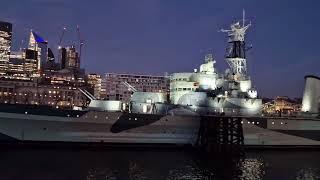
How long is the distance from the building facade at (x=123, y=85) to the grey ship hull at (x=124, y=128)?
8.27 metres

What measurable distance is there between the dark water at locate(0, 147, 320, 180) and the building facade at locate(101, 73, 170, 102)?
10353 millimetres

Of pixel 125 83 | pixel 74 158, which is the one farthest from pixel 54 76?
pixel 74 158

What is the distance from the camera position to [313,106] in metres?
53.8

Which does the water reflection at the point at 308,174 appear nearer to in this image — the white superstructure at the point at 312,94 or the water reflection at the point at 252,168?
the water reflection at the point at 252,168

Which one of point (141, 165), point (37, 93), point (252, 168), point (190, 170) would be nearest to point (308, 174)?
point (252, 168)

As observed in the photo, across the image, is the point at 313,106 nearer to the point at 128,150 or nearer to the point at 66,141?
the point at 128,150

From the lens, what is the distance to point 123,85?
168 ft

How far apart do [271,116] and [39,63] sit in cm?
15662

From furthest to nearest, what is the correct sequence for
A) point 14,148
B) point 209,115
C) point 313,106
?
point 313,106 < point 209,115 < point 14,148

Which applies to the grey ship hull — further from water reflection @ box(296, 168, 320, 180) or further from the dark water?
water reflection @ box(296, 168, 320, 180)

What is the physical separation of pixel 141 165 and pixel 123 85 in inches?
765

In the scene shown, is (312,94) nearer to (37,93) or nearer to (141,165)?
(141,165)

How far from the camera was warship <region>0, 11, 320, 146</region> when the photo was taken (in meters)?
40.8

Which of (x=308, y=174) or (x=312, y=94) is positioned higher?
(x=312, y=94)
